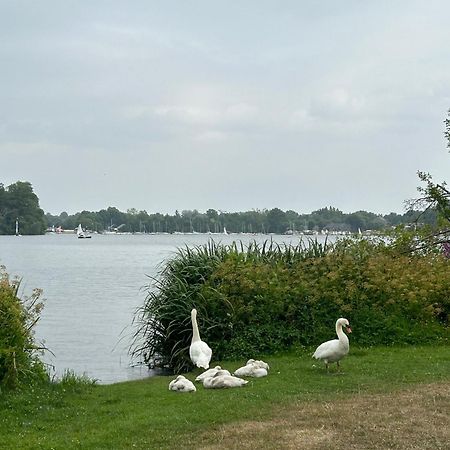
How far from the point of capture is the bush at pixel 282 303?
14.3 m

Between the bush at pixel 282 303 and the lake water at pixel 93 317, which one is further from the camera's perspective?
the lake water at pixel 93 317

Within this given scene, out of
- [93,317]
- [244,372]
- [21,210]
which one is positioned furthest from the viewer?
[21,210]

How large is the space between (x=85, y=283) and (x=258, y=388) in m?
30.9

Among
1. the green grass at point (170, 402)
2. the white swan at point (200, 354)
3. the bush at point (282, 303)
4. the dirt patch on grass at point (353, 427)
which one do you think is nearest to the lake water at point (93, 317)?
the bush at point (282, 303)

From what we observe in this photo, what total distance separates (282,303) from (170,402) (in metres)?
5.03

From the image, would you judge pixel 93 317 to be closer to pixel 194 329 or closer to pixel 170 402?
pixel 194 329

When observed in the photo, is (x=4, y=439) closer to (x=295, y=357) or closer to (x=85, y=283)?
(x=295, y=357)

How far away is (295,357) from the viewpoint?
13.4m

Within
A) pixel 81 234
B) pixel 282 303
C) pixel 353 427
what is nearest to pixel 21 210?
pixel 81 234

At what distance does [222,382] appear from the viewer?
34.6 feet

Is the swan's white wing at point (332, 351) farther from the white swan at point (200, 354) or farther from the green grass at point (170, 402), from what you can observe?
the white swan at point (200, 354)

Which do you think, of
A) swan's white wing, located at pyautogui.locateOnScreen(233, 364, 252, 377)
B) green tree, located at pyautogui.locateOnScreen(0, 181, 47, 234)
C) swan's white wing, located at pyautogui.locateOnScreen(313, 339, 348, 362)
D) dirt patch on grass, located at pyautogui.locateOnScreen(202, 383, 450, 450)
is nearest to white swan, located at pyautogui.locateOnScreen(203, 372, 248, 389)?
swan's white wing, located at pyautogui.locateOnScreen(233, 364, 252, 377)

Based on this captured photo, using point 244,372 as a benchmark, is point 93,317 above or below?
below

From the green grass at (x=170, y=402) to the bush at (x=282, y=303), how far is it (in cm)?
143
